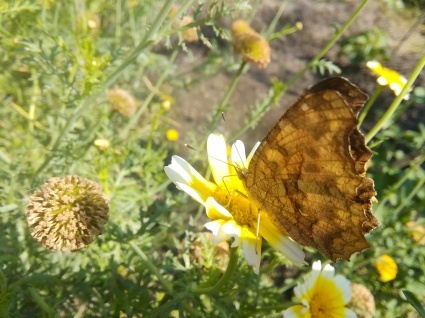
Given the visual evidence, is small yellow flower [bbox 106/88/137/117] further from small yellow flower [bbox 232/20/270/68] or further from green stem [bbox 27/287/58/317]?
green stem [bbox 27/287/58/317]

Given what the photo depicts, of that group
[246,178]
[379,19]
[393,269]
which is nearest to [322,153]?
[246,178]

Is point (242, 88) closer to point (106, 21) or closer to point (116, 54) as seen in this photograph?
point (106, 21)

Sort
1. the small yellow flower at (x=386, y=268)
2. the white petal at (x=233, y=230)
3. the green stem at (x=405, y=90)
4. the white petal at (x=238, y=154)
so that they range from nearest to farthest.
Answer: the white petal at (x=233, y=230) < the green stem at (x=405, y=90) < the white petal at (x=238, y=154) < the small yellow flower at (x=386, y=268)

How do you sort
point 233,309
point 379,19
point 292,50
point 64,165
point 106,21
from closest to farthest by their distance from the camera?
point 233,309 < point 64,165 < point 106,21 < point 292,50 < point 379,19

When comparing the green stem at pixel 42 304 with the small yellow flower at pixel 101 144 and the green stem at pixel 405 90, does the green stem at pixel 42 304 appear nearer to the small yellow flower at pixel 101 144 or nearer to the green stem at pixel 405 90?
the small yellow flower at pixel 101 144

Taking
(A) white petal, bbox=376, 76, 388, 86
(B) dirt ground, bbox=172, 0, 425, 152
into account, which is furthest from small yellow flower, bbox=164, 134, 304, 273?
(B) dirt ground, bbox=172, 0, 425, 152

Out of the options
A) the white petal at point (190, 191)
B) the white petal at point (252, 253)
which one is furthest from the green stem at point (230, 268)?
the white petal at point (190, 191)

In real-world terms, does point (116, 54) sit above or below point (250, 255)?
above

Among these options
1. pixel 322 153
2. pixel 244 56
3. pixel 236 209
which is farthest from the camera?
pixel 244 56
